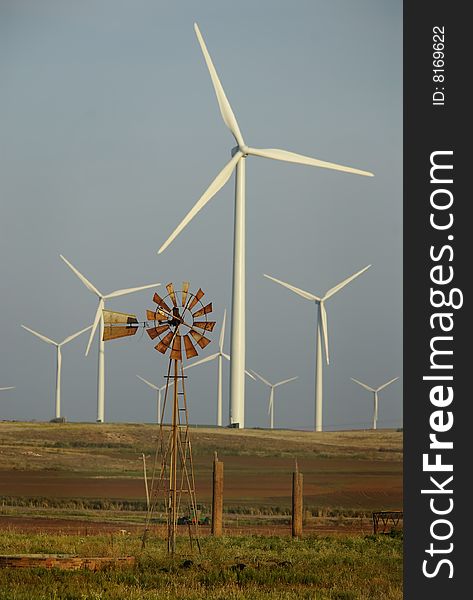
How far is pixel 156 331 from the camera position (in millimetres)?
42000

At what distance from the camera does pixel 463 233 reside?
1049 inches

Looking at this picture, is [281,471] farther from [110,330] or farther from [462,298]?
[462,298]

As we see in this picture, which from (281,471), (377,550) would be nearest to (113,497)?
(281,471)

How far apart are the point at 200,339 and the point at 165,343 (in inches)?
49.4

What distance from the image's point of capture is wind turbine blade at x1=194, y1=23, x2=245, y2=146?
72.0m

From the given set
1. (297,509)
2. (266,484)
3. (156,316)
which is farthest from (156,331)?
(266,484)

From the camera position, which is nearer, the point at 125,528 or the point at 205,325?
the point at 205,325

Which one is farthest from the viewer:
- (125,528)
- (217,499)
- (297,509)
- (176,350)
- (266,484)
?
(266,484)

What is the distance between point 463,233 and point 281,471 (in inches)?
3029

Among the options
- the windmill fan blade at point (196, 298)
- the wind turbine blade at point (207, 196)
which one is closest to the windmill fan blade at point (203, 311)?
the windmill fan blade at point (196, 298)

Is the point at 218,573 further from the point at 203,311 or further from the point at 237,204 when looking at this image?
the point at 237,204

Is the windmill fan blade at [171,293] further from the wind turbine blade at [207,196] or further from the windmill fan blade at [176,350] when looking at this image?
the wind turbine blade at [207,196]

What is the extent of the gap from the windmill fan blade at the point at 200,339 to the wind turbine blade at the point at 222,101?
1258 inches

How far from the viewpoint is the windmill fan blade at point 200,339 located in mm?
42438
